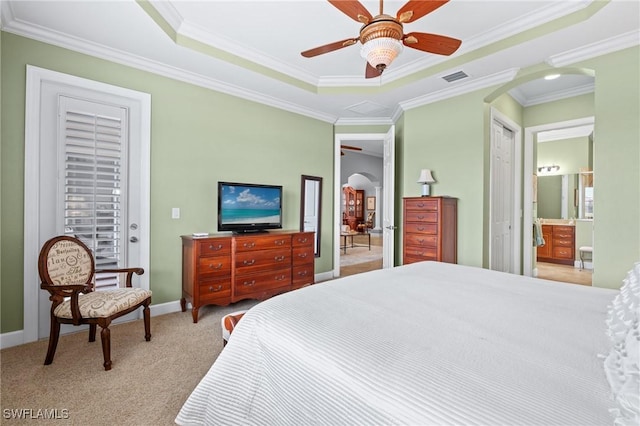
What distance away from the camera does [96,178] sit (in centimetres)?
275

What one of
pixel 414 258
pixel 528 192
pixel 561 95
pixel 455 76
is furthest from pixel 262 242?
pixel 561 95

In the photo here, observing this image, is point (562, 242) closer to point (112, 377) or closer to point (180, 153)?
point (180, 153)

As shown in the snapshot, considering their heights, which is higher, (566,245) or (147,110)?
(147,110)

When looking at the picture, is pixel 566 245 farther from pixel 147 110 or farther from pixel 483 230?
pixel 147 110

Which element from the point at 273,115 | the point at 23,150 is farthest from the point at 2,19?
the point at 273,115

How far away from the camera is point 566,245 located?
5836 millimetres

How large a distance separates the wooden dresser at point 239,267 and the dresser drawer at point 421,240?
1.30 m

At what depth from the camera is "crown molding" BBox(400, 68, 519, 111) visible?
3254mm

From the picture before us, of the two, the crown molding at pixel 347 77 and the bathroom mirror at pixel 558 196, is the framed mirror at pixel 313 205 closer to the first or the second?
the crown molding at pixel 347 77

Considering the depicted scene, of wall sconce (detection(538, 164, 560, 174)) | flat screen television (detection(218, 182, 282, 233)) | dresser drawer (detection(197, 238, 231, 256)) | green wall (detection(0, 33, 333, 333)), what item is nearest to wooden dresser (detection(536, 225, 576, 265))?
wall sconce (detection(538, 164, 560, 174))

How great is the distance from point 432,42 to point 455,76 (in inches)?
59.7

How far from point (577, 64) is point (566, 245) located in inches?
170

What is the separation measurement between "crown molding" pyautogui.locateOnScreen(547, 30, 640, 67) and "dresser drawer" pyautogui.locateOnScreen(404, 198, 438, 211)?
1800 millimetres

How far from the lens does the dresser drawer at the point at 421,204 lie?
3.41 m
